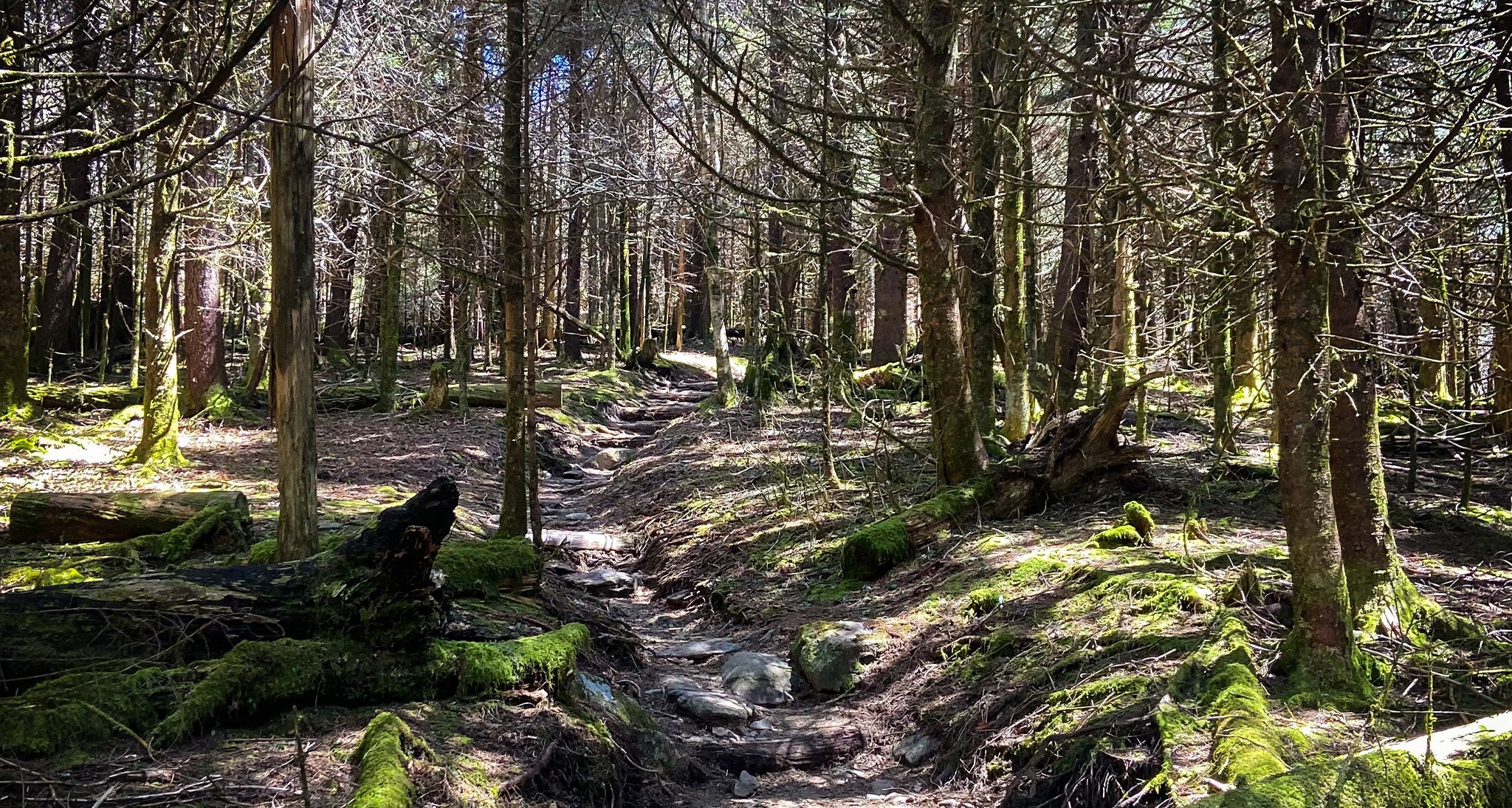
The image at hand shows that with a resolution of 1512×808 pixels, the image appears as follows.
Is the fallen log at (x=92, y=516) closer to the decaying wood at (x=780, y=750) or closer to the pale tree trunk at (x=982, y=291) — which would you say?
the decaying wood at (x=780, y=750)

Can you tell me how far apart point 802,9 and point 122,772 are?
1088 centimetres

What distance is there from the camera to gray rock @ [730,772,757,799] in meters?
5.23

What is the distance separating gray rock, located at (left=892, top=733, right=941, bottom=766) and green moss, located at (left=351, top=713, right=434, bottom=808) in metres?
2.75

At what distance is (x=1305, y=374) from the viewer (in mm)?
4070

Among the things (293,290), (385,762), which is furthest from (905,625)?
(293,290)

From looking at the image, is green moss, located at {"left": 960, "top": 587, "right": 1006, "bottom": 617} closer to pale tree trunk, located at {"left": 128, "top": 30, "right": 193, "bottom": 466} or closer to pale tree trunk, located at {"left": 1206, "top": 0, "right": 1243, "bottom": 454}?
pale tree trunk, located at {"left": 1206, "top": 0, "right": 1243, "bottom": 454}

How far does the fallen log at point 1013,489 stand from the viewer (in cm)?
818

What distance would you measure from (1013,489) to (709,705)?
376 centimetres

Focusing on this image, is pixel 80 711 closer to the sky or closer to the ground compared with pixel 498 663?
closer to the sky

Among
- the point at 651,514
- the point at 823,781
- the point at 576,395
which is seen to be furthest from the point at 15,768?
the point at 576,395

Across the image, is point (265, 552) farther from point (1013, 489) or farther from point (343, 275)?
point (343, 275)

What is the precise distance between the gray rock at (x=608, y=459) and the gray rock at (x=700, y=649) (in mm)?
8404

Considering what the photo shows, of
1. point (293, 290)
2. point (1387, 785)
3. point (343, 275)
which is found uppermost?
point (343, 275)

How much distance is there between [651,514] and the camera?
1154cm
